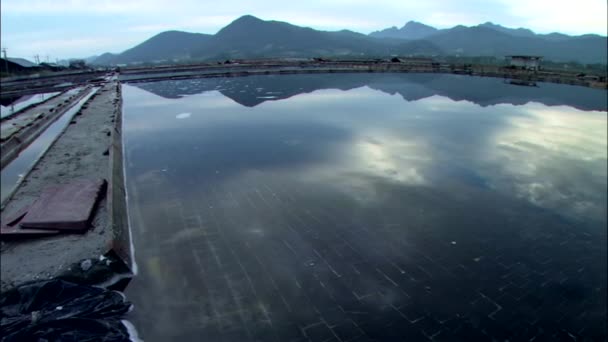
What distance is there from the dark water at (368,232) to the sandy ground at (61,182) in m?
0.87

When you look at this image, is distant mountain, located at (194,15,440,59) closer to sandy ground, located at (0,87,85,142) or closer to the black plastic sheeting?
sandy ground, located at (0,87,85,142)

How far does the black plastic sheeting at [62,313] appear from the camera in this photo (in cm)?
477

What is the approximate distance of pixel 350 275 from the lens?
6.63 metres

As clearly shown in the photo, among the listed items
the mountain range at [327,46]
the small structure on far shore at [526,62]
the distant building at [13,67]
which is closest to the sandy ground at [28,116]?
the distant building at [13,67]

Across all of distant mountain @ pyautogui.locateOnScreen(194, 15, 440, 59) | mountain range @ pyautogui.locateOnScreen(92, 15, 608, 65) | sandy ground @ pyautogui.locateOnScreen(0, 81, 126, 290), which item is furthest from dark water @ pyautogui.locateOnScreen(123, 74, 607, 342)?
distant mountain @ pyautogui.locateOnScreen(194, 15, 440, 59)

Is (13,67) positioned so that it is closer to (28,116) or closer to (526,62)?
(28,116)

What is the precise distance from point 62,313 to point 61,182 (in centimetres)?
608

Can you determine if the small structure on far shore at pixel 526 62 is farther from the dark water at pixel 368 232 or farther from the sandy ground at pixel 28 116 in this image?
the sandy ground at pixel 28 116

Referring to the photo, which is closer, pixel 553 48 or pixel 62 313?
pixel 62 313

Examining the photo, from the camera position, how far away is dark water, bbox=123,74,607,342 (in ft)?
18.4

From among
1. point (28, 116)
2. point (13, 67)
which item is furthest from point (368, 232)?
point (13, 67)

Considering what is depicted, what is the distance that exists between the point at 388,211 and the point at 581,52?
172 meters

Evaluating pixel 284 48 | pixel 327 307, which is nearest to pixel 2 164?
pixel 327 307

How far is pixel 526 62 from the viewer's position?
46031mm
